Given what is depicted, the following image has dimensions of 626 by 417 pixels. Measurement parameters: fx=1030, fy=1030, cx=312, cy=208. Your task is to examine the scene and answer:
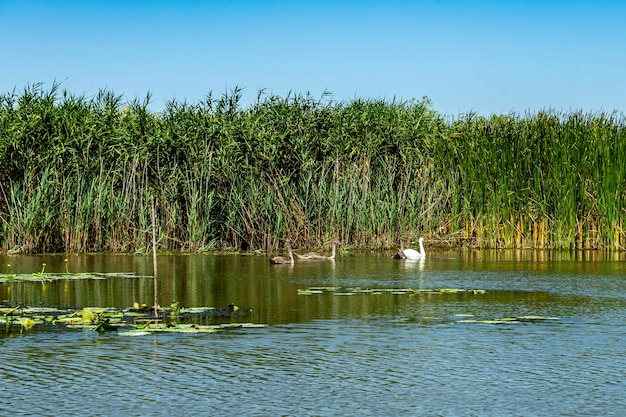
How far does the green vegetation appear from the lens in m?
18.0

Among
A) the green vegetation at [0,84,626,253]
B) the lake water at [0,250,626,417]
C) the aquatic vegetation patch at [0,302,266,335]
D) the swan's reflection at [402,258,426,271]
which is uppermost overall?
the green vegetation at [0,84,626,253]

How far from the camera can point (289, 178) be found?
18.5 metres

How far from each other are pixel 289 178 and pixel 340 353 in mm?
11572

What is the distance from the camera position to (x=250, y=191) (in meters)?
18.6

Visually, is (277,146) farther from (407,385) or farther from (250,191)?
(407,385)

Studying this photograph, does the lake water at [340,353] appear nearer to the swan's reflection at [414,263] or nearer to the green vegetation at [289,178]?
the swan's reflection at [414,263]

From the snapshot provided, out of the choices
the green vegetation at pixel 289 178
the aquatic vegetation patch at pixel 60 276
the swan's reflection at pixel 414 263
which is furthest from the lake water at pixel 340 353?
the green vegetation at pixel 289 178

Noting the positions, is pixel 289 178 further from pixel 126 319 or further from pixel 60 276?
pixel 126 319

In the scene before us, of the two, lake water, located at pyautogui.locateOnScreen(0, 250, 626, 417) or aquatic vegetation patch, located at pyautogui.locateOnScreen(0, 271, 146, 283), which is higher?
aquatic vegetation patch, located at pyautogui.locateOnScreen(0, 271, 146, 283)

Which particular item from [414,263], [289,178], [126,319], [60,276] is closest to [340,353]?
[126,319]

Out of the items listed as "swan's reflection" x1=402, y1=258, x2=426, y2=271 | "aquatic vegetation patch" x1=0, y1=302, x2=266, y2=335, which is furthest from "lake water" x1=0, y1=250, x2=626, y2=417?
"swan's reflection" x1=402, y1=258, x2=426, y2=271

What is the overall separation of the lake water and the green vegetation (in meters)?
5.77

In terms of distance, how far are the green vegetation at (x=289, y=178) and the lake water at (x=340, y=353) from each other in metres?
5.77

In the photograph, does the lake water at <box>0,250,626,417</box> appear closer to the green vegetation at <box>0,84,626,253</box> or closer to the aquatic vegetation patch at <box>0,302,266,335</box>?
the aquatic vegetation patch at <box>0,302,266,335</box>
